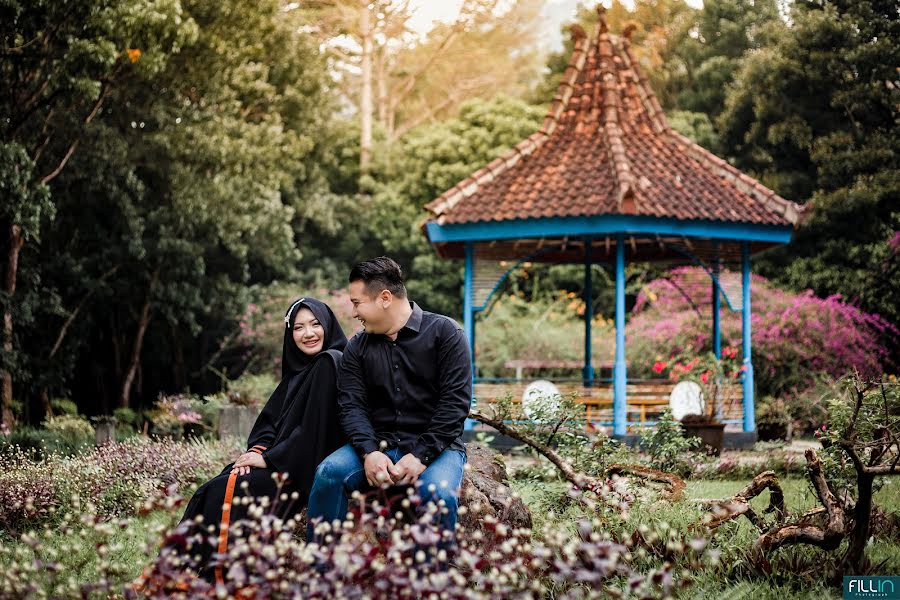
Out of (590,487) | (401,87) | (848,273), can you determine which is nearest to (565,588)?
(590,487)

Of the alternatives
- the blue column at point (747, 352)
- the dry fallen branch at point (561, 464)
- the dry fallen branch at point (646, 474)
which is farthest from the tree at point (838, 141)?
the dry fallen branch at point (561, 464)

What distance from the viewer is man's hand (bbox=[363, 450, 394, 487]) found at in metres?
4.50

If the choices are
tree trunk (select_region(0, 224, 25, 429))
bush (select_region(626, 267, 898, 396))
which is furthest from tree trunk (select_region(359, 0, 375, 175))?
tree trunk (select_region(0, 224, 25, 429))

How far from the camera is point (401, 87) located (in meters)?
A: 32.1

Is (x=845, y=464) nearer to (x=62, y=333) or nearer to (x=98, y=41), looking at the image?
(x=98, y=41)

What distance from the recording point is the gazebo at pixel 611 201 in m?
11.1

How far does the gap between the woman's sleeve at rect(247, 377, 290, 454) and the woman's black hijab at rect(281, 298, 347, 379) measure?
3.6 inches

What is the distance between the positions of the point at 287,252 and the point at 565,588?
1549 cm

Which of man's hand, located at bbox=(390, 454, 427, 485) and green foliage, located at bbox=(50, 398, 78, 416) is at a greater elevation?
man's hand, located at bbox=(390, 454, 427, 485)

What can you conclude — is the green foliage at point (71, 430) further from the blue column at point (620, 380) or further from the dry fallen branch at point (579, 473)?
the blue column at point (620, 380)

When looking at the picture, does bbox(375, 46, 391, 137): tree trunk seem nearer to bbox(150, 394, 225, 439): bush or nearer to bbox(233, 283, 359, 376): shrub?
bbox(233, 283, 359, 376): shrub

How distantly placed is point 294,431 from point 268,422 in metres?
0.35

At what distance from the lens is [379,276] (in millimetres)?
4941

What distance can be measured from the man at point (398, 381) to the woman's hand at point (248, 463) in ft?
1.50
